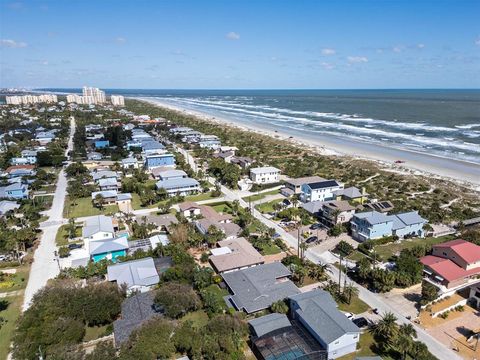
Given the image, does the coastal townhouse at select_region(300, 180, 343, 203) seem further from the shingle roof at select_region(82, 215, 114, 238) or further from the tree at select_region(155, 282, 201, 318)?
the tree at select_region(155, 282, 201, 318)

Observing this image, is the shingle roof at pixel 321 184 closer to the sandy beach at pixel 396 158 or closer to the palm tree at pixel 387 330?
the sandy beach at pixel 396 158

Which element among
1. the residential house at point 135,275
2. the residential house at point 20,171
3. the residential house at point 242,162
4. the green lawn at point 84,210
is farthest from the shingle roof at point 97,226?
the residential house at point 242,162

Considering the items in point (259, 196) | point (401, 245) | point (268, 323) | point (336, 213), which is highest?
point (336, 213)

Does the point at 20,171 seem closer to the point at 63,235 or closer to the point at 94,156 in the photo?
the point at 94,156

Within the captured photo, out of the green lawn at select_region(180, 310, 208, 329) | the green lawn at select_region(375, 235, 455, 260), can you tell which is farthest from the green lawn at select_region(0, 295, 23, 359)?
the green lawn at select_region(375, 235, 455, 260)

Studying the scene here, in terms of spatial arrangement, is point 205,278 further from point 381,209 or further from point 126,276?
point 381,209

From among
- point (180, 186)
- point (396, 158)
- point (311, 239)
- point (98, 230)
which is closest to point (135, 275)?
point (98, 230)
